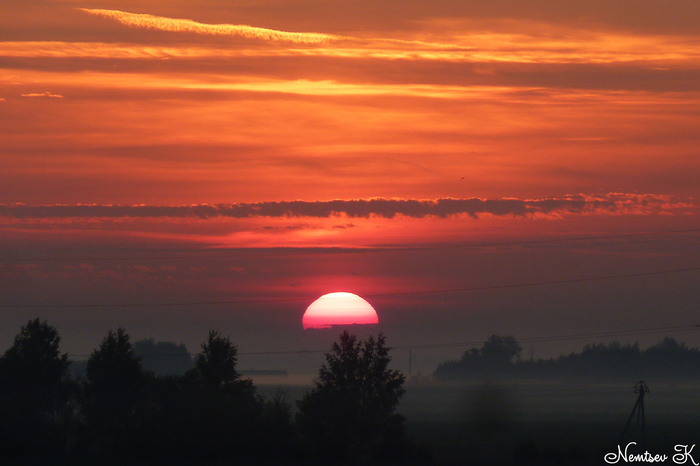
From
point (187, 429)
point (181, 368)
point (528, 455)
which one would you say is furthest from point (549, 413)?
point (181, 368)

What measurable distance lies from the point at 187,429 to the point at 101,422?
34.0 feet

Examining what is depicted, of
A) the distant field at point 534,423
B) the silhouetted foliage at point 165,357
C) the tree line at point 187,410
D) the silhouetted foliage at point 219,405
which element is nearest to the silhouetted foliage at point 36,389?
the tree line at point 187,410

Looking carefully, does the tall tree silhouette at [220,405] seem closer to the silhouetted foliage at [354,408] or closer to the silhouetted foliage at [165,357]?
the silhouetted foliage at [354,408]

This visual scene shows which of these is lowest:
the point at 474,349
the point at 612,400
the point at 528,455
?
the point at 528,455

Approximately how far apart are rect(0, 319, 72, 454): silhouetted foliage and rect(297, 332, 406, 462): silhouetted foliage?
21.9m

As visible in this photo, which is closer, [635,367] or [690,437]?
[690,437]

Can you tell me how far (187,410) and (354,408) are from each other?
16.3 m

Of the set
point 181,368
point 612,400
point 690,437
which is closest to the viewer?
point 690,437

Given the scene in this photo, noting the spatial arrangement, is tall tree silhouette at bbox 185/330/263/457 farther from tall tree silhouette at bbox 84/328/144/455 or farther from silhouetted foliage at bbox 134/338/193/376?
silhouetted foliage at bbox 134/338/193/376

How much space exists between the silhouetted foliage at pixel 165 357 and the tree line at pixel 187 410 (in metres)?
79.7

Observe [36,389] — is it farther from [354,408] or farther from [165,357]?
[165,357]

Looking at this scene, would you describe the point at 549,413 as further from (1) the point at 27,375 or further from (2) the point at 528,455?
(1) the point at 27,375

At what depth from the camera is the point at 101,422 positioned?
85.2 meters

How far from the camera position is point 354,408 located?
90438 mm
